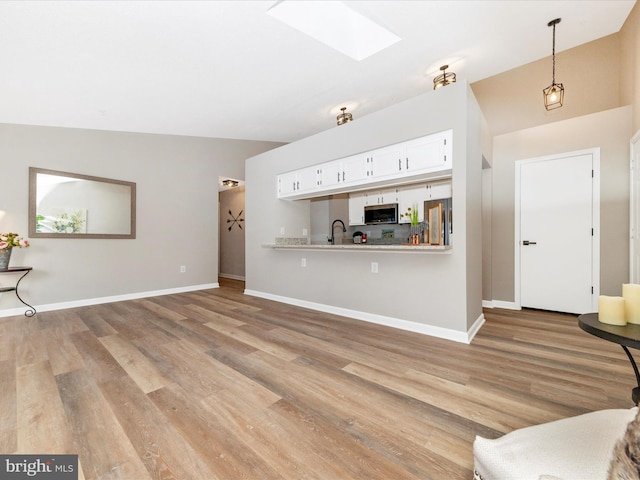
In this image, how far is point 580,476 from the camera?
781mm

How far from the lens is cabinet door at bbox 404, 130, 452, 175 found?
2.93m

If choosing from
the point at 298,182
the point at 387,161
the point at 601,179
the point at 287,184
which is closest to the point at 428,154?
the point at 387,161

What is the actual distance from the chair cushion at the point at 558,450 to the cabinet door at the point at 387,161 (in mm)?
2683

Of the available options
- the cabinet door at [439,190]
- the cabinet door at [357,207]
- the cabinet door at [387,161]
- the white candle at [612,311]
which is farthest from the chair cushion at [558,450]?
the cabinet door at [357,207]

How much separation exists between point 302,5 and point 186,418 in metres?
3.45

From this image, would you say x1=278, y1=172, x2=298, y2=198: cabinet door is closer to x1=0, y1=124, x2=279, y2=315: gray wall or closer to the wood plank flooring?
x1=0, y1=124, x2=279, y2=315: gray wall

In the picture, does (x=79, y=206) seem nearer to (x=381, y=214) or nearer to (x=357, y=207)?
(x=357, y=207)

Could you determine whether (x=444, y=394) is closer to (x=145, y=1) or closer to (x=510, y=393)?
(x=510, y=393)

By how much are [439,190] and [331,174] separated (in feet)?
5.05

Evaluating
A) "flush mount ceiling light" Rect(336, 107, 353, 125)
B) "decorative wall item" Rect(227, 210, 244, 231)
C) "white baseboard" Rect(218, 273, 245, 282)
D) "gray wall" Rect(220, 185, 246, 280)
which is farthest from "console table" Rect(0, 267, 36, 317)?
"flush mount ceiling light" Rect(336, 107, 353, 125)

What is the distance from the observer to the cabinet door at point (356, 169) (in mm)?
3590

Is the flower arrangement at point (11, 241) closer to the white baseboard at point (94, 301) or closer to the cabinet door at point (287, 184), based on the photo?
the white baseboard at point (94, 301)

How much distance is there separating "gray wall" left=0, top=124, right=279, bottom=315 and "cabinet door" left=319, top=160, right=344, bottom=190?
120 inches

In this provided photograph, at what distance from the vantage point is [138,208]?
200 inches
